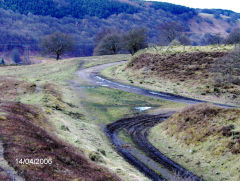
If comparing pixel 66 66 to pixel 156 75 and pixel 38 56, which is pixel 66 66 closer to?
pixel 156 75

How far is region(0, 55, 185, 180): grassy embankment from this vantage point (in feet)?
39.0

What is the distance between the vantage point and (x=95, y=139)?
22.2 meters

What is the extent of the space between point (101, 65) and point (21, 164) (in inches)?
2722

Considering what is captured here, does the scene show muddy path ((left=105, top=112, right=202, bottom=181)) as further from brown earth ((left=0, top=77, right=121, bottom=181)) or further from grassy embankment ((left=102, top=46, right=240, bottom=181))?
brown earth ((left=0, top=77, right=121, bottom=181))

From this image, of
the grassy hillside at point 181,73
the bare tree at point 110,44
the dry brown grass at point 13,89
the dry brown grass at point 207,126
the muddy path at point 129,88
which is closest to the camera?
the dry brown grass at point 207,126

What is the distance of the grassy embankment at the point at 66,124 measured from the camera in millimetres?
11880

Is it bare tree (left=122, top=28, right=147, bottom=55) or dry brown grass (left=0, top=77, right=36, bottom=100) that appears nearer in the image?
dry brown grass (left=0, top=77, right=36, bottom=100)

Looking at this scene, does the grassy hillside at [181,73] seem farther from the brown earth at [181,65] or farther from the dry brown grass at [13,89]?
the dry brown grass at [13,89]

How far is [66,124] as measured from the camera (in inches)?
927

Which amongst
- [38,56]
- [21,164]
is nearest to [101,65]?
[21,164]

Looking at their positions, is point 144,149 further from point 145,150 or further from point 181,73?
point 181,73
